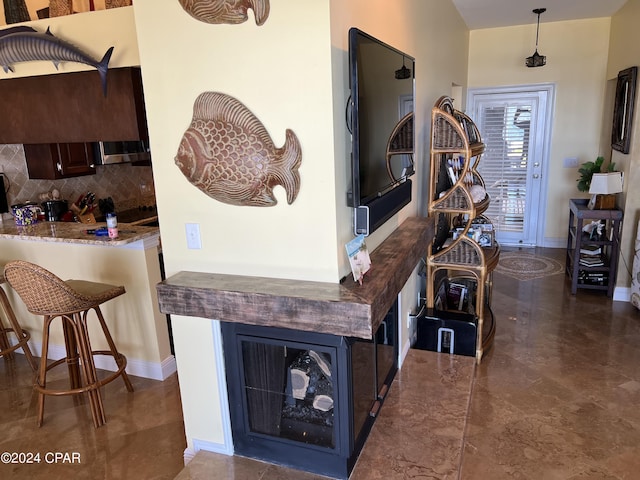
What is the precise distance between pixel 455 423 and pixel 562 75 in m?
4.99

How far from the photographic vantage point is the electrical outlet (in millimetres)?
2100

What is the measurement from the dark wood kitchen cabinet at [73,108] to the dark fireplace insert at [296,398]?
5.37 feet

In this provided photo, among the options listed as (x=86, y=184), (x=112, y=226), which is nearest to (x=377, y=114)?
(x=112, y=226)

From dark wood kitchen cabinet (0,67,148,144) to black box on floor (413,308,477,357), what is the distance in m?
2.20

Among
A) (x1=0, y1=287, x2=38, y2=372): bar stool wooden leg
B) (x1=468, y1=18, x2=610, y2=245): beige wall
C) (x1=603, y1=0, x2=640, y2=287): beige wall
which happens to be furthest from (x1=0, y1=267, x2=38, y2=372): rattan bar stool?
(x1=468, y1=18, x2=610, y2=245): beige wall

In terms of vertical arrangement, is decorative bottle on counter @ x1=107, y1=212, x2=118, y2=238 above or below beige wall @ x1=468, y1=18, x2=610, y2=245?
below

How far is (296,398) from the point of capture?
212cm

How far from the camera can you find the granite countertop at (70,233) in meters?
3.01

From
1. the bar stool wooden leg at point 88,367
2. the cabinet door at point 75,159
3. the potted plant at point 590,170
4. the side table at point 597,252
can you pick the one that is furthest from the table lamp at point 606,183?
the cabinet door at point 75,159

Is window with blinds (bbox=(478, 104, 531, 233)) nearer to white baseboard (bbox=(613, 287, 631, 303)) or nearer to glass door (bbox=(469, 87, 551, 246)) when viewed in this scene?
glass door (bbox=(469, 87, 551, 246))

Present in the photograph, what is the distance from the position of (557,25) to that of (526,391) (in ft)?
15.2

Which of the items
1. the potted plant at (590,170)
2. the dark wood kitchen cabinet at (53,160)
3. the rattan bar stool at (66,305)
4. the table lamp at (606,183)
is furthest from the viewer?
the potted plant at (590,170)

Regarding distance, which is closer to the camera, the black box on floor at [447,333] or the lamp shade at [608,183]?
the black box on floor at [447,333]

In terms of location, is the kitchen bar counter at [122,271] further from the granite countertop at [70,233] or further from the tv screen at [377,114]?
the tv screen at [377,114]
